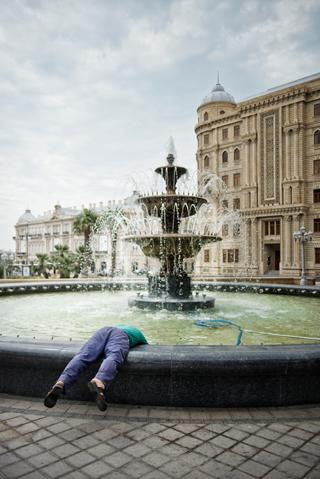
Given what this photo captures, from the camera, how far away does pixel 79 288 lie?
1493cm

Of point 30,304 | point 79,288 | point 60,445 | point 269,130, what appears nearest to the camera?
point 60,445

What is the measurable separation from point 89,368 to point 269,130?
38713mm

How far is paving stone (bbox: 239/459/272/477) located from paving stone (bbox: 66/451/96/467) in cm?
110

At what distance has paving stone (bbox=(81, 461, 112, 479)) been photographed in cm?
260

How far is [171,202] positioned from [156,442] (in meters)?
8.19

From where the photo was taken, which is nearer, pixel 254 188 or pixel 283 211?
pixel 283 211

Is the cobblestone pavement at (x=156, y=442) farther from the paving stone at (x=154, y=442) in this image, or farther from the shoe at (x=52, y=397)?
the shoe at (x=52, y=397)

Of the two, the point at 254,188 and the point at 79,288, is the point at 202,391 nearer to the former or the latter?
the point at 79,288

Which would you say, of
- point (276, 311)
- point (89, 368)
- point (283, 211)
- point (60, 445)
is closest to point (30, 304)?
point (276, 311)

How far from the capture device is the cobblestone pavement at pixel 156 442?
263 cm

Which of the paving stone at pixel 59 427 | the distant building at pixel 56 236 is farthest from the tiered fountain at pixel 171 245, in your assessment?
the distant building at pixel 56 236

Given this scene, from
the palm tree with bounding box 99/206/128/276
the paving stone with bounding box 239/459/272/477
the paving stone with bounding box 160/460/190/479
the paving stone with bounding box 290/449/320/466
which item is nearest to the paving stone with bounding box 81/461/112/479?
the paving stone with bounding box 160/460/190/479

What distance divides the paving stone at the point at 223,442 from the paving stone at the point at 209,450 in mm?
43

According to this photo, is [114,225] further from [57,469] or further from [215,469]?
[215,469]
